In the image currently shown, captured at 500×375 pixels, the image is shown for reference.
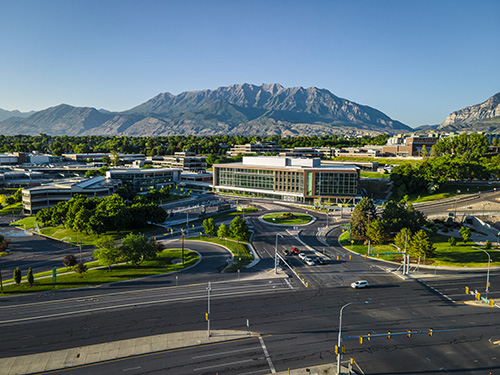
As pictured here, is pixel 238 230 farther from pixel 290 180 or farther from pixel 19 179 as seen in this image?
pixel 19 179

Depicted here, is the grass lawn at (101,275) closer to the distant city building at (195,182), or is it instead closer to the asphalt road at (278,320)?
the asphalt road at (278,320)

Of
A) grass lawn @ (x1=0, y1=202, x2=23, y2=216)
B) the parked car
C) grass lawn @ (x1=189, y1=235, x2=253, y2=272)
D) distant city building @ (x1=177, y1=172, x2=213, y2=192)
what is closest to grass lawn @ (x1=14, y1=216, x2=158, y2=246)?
grass lawn @ (x1=189, y1=235, x2=253, y2=272)

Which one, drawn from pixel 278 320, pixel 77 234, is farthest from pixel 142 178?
pixel 278 320

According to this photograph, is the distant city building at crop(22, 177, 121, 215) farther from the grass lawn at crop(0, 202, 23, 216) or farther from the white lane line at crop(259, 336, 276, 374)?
the white lane line at crop(259, 336, 276, 374)

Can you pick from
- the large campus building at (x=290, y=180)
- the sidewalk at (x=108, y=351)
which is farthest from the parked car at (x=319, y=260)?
the large campus building at (x=290, y=180)

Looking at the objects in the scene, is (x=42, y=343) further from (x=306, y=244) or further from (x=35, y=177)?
(x=35, y=177)
